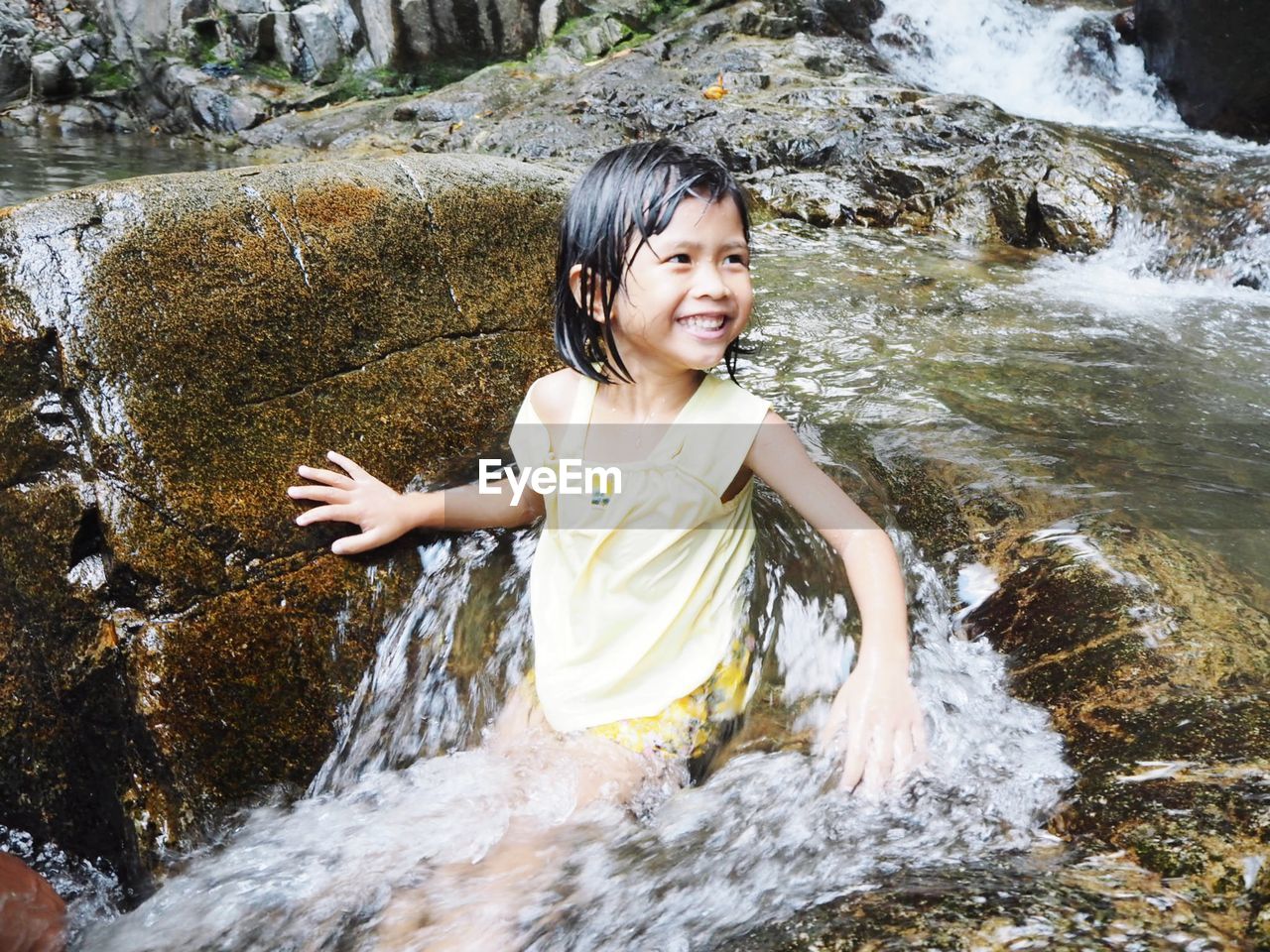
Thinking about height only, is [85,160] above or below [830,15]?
below

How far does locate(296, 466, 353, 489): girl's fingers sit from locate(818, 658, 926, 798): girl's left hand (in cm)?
137

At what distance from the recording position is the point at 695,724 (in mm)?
2199

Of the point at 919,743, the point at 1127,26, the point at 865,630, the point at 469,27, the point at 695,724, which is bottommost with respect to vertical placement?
the point at 695,724

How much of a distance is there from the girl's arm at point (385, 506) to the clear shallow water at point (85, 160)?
6.10 meters

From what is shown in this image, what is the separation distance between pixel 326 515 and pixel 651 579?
2.81 feet

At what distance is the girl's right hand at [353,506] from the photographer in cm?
244

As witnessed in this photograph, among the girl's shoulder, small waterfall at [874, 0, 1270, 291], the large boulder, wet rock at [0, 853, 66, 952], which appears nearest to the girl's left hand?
the girl's shoulder

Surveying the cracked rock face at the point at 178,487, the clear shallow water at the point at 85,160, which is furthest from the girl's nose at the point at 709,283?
the clear shallow water at the point at 85,160

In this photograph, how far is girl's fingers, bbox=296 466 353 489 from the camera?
245 centimetres

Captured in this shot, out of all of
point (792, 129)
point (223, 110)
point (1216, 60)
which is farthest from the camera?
point (223, 110)

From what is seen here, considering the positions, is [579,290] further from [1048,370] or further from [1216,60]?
[1216,60]

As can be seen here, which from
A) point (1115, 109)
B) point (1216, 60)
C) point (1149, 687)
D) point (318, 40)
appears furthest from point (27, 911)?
point (318, 40)

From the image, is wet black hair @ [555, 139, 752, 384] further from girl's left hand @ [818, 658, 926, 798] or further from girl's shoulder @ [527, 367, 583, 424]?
girl's left hand @ [818, 658, 926, 798]

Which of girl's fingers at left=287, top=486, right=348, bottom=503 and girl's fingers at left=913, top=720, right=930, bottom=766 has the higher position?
girl's fingers at left=287, top=486, right=348, bottom=503
